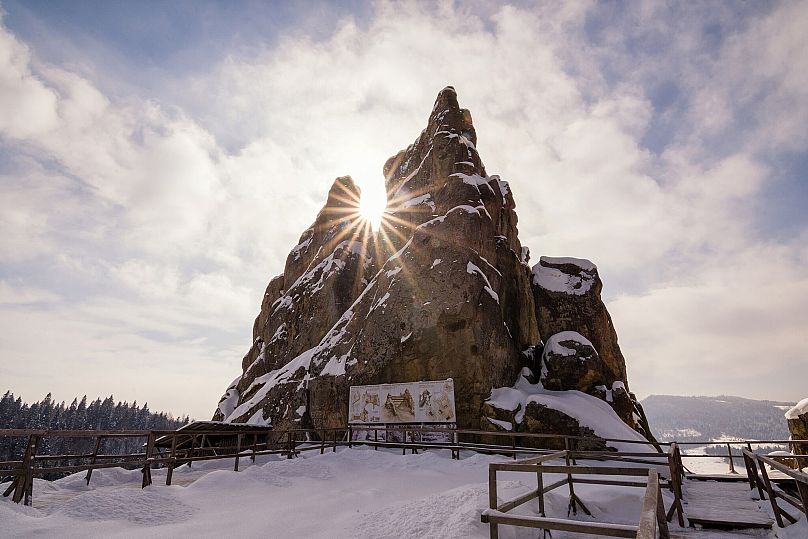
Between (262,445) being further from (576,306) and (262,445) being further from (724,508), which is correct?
(576,306)

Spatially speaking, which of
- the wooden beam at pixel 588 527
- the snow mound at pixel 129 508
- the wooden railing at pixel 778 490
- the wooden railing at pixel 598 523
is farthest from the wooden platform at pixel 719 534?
the snow mound at pixel 129 508

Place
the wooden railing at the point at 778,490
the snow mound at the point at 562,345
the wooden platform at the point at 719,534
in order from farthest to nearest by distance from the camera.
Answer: the snow mound at the point at 562,345 → the wooden platform at the point at 719,534 → the wooden railing at the point at 778,490

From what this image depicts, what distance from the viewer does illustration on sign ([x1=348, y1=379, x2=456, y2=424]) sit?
24.2m

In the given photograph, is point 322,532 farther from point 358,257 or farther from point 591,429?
point 358,257

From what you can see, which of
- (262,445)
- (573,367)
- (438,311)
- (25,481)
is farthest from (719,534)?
(438,311)

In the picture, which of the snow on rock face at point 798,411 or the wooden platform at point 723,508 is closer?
the wooden platform at point 723,508

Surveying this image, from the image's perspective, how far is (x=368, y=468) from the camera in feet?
51.4

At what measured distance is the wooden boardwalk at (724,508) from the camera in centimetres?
809

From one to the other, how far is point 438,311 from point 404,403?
255 inches

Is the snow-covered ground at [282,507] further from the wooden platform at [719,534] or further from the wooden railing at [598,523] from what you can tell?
the wooden railing at [598,523]

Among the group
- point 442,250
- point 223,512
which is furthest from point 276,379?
point 223,512

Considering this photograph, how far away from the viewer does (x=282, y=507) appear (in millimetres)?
9594

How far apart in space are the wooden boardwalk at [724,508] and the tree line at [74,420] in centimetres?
8517

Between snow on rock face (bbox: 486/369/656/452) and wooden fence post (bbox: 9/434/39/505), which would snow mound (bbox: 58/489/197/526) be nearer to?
wooden fence post (bbox: 9/434/39/505)
